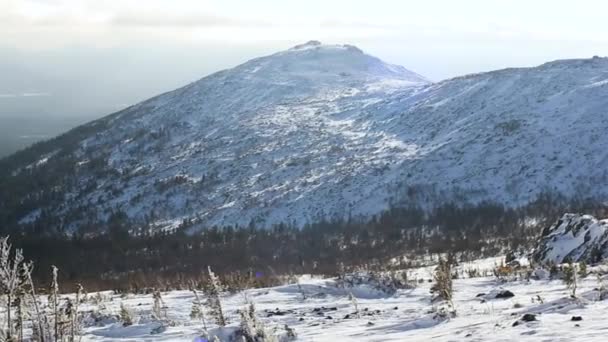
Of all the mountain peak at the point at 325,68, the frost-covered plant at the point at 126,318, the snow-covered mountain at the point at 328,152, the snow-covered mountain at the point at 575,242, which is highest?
the mountain peak at the point at 325,68

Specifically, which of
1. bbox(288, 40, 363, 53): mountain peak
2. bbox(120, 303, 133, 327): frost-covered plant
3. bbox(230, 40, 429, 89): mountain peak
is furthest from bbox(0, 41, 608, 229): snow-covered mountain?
bbox(120, 303, 133, 327): frost-covered plant

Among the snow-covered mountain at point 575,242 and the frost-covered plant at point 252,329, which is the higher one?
the frost-covered plant at point 252,329

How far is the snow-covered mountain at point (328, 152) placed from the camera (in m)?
51.5

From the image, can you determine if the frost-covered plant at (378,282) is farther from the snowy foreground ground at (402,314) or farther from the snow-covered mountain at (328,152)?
the snow-covered mountain at (328,152)

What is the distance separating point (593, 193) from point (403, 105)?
3216 cm

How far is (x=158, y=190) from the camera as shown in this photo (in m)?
66.1

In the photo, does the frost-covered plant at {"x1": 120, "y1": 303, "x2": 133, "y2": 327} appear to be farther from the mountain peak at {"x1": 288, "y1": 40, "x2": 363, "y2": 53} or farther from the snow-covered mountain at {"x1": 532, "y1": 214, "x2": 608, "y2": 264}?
the mountain peak at {"x1": 288, "y1": 40, "x2": 363, "y2": 53}

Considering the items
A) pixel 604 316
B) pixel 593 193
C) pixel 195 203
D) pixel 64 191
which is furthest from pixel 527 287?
pixel 64 191

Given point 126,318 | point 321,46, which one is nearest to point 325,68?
point 321,46

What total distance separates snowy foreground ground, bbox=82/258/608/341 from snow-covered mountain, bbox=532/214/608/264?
15.0 feet

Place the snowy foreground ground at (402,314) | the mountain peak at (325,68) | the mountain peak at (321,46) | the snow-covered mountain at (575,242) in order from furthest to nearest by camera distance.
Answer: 1. the mountain peak at (321,46)
2. the mountain peak at (325,68)
3. the snow-covered mountain at (575,242)
4. the snowy foreground ground at (402,314)

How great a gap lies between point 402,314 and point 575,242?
9.99 meters

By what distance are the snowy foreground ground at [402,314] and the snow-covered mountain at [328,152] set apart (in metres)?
36.5

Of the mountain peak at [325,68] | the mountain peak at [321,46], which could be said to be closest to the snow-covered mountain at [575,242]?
Answer: the mountain peak at [325,68]
